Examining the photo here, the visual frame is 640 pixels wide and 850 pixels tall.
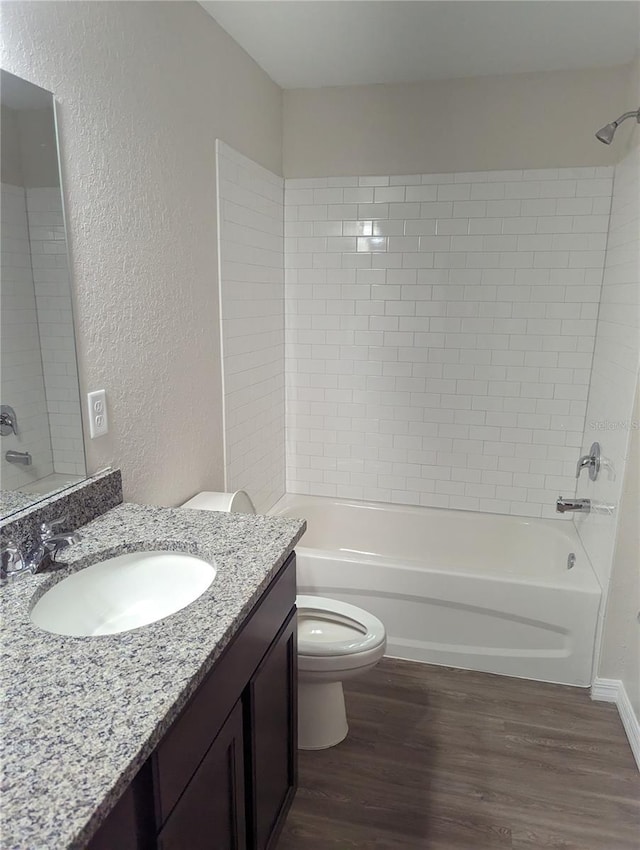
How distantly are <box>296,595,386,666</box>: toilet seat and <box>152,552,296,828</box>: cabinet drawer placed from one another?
491 millimetres

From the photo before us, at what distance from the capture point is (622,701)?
7.29 ft

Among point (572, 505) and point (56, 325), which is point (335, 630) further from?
point (56, 325)

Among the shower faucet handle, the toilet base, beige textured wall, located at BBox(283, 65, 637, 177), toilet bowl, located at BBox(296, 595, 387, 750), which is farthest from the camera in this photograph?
beige textured wall, located at BBox(283, 65, 637, 177)

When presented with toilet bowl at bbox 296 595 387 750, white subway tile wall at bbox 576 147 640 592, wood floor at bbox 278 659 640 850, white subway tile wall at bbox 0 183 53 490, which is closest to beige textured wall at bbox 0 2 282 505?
white subway tile wall at bbox 0 183 53 490

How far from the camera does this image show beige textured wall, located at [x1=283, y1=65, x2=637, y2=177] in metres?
2.63

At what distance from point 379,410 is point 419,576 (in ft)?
3.24

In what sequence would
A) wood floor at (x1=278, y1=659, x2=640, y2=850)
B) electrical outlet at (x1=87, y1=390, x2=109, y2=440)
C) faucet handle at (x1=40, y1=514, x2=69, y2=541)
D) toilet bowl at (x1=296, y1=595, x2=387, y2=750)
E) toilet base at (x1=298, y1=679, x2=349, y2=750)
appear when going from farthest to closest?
toilet base at (x1=298, y1=679, x2=349, y2=750) < toilet bowl at (x1=296, y1=595, x2=387, y2=750) < wood floor at (x1=278, y1=659, x2=640, y2=850) < electrical outlet at (x1=87, y1=390, x2=109, y2=440) < faucet handle at (x1=40, y1=514, x2=69, y2=541)

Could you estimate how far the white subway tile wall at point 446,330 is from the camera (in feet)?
9.11

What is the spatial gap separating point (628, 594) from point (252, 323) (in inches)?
75.3

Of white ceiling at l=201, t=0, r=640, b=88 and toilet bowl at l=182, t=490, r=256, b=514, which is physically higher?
white ceiling at l=201, t=0, r=640, b=88

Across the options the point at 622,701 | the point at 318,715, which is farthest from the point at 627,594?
the point at 318,715

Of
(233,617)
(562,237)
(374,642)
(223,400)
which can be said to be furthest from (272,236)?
(233,617)

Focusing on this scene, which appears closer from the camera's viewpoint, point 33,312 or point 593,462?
point 33,312

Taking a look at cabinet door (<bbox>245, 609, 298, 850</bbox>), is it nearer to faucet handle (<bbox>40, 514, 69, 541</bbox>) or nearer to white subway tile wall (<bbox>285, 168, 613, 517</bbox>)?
faucet handle (<bbox>40, 514, 69, 541</bbox>)
